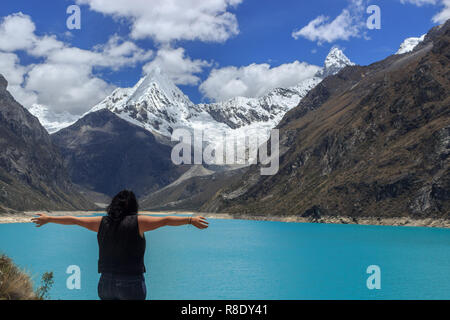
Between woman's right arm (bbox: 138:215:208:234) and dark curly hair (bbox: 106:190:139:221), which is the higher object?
dark curly hair (bbox: 106:190:139:221)

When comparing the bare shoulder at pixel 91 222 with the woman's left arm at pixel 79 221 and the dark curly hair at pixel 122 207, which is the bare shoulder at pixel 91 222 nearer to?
the woman's left arm at pixel 79 221

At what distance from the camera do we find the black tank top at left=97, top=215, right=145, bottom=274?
9.18 metres

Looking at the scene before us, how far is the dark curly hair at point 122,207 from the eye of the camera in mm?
9266

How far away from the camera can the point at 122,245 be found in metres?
9.23

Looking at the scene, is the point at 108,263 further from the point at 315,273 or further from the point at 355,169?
the point at 355,169

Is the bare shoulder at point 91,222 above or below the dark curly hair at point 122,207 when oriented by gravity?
below

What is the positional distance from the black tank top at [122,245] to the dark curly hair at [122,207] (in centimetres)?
10

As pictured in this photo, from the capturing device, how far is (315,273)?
2124 inches

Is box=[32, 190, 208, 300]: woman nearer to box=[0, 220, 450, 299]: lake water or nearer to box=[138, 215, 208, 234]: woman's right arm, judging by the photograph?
box=[138, 215, 208, 234]: woman's right arm

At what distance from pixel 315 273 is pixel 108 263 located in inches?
1876

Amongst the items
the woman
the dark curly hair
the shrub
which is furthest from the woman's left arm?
the shrub

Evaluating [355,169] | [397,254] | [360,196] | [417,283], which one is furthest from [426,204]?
[417,283]
